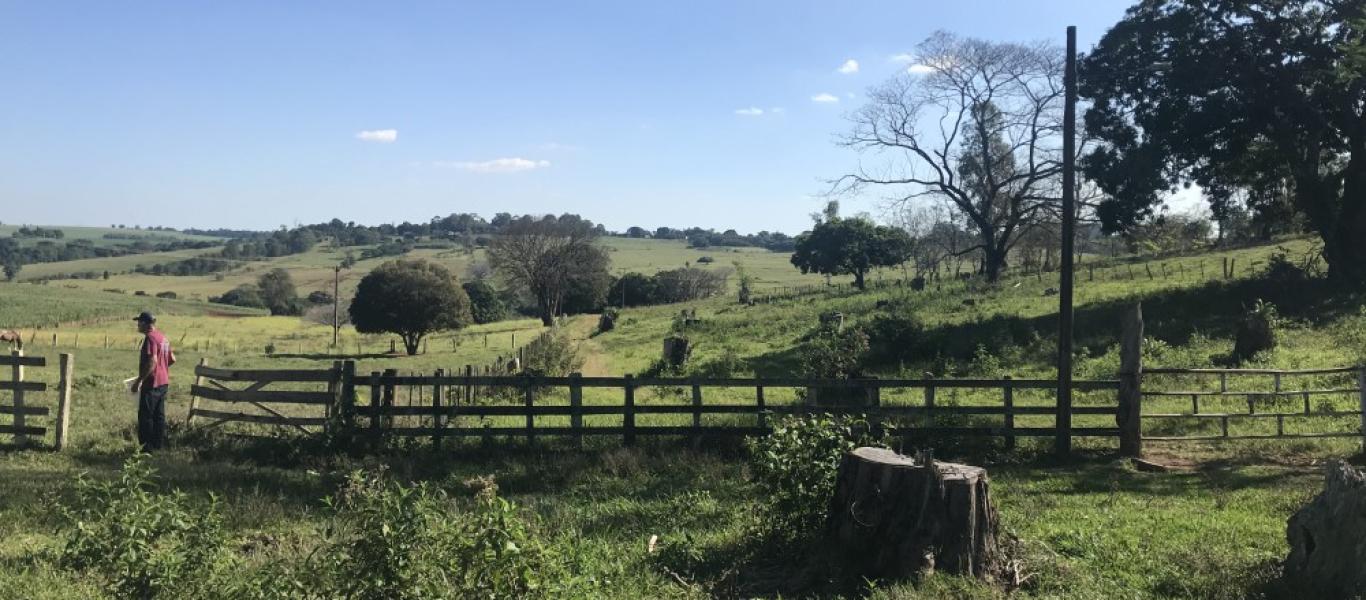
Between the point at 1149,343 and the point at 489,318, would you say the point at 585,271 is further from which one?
the point at 1149,343

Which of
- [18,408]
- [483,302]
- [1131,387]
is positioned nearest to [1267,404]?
[1131,387]

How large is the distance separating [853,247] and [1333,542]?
6539 centimetres

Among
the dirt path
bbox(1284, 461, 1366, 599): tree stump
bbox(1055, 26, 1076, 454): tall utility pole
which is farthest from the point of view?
the dirt path

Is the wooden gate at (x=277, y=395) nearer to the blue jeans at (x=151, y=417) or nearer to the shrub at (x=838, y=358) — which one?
the blue jeans at (x=151, y=417)

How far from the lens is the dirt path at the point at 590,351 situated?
1077 inches

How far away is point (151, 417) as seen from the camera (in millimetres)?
10578

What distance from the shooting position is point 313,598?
4512 mm

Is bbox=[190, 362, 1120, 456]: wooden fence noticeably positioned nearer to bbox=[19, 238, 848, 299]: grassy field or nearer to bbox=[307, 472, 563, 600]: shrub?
bbox=[307, 472, 563, 600]: shrub

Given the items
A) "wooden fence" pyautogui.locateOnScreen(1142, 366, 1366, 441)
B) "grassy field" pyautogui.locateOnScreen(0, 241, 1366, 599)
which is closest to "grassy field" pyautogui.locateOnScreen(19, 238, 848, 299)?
"wooden fence" pyautogui.locateOnScreen(1142, 366, 1366, 441)

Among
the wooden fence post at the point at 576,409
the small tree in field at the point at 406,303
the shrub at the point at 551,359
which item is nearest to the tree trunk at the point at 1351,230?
the shrub at the point at 551,359

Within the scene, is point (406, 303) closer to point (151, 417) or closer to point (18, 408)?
point (18, 408)

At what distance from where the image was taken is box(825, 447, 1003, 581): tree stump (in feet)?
18.9

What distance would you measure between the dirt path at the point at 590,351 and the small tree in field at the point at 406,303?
718 centimetres

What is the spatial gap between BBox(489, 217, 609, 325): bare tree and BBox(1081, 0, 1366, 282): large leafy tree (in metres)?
44.9
